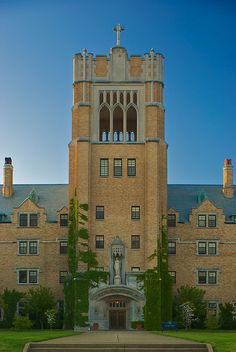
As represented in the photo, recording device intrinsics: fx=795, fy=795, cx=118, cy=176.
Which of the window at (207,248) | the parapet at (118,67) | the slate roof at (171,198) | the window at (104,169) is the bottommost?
the window at (207,248)

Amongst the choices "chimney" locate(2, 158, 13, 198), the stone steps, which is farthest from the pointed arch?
the stone steps

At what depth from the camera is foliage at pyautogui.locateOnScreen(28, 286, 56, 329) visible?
223ft

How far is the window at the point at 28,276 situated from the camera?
71625mm

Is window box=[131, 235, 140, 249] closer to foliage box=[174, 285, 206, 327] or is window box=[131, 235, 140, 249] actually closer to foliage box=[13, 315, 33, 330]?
foliage box=[174, 285, 206, 327]

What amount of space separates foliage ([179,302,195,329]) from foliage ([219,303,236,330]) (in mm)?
2937

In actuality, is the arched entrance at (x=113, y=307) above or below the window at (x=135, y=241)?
below

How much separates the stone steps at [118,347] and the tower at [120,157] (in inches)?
890

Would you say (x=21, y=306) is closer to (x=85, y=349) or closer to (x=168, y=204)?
(x=168, y=204)

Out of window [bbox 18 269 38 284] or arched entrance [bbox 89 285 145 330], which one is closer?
arched entrance [bbox 89 285 145 330]

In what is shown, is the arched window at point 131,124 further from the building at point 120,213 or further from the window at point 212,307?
the window at point 212,307

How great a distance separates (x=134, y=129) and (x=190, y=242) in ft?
37.6

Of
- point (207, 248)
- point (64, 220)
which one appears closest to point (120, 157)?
point (64, 220)

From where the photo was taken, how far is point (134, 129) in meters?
70.9

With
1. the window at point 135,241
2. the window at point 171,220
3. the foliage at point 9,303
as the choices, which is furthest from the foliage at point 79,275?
the window at point 171,220
